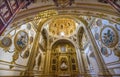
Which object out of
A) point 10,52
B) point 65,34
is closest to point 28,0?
point 10,52

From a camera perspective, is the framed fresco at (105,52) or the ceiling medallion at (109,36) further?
the framed fresco at (105,52)

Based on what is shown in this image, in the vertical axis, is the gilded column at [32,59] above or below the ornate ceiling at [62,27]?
below

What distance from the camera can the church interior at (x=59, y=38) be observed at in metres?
5.86

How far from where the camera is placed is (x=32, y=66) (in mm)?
11852

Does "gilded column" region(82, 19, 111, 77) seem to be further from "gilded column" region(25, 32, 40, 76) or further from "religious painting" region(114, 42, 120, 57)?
"gilded column" region(25, 32, 40, 76)

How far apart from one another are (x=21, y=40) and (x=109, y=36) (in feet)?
19.3

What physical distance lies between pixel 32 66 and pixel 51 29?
18.9 ft

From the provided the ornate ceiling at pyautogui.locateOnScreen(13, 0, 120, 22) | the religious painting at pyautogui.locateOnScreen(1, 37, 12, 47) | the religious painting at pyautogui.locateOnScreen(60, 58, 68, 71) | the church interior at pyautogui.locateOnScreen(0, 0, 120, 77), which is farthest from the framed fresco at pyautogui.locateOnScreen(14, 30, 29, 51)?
the religious painting at pyautogui.locateOnScreen(60, 58, 68, 71)

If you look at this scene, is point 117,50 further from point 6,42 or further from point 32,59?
point 6,42

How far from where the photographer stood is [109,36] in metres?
9.47

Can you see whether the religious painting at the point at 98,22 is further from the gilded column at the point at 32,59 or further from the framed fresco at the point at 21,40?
the framed fresco at the point at 21,40

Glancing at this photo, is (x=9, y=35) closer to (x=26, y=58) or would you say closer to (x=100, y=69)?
(x=26, y=58)

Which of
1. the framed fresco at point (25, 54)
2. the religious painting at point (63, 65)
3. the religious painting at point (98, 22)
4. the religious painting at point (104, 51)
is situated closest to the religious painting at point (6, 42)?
the framed fresco at point (25, 54)

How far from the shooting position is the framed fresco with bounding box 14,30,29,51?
9375mm
